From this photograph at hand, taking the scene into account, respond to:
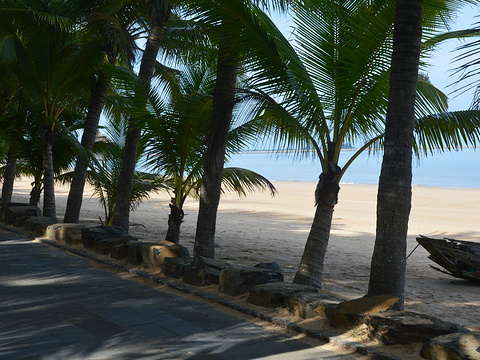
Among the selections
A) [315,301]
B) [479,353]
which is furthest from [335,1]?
[479,353]

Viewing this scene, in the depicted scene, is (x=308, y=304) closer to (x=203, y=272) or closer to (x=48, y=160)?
(x=203, y=272)

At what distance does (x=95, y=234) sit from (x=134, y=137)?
228 cm

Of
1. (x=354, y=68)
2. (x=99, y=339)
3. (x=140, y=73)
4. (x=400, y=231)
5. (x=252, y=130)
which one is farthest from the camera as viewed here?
(x=140, y=73)

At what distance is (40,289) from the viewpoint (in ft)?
20.2

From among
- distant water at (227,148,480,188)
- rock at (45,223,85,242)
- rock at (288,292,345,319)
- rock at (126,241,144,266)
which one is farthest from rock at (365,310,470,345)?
rock at (45,223,85,242)

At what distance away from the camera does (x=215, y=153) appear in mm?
7594

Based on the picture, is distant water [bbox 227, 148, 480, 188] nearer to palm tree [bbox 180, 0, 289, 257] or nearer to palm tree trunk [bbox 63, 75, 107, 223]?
palm tree [bbox 180, 0, 289, 257]

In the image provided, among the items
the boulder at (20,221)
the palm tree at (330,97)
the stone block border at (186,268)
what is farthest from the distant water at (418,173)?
the boulder at (20,221)

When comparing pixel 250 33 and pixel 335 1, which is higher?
pixel 335 1

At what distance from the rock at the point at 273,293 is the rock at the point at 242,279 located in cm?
23

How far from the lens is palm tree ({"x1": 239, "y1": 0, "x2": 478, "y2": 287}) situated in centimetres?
657

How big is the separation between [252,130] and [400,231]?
5016mm

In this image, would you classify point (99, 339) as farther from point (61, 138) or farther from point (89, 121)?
point (61, 138)

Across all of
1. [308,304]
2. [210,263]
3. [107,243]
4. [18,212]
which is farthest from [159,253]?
[18,212]
